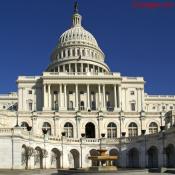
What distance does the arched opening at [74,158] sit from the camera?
90625mm

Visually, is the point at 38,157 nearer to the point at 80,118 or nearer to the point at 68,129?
the point at 68,129

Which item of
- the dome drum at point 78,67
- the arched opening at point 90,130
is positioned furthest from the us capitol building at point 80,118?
the dome drum at point 78,67

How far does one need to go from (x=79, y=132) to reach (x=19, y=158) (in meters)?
35.4

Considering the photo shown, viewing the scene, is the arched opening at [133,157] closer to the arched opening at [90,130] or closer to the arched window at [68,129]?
the arched opening at [90,130]

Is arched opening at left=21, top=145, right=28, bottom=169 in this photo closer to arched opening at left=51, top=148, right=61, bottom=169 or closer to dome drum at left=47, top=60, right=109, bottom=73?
arched opening at left=51, top=148, right=61, bottom=169

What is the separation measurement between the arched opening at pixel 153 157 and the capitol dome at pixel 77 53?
76.8 m

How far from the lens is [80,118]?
349 feet

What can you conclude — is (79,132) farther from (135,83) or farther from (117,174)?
(117,174)

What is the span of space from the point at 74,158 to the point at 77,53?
8542 cm

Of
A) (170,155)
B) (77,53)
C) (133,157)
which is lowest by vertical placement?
(133,157)

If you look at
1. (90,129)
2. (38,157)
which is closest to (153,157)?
(38,157)

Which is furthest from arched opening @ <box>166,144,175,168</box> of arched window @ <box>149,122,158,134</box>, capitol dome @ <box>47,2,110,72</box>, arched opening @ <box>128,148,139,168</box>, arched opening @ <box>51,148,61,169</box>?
capitol dome @ <box>47,2,110,72</box>

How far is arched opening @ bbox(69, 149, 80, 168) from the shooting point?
297 ft

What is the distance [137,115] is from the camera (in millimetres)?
109250
